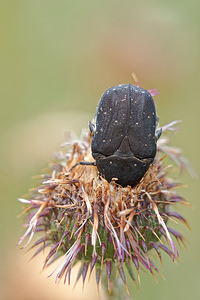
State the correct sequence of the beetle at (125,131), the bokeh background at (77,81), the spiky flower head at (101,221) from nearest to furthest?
the beetle at (125,131) < the spiky flower head at (101,221) < the bokeh background at (77,81)

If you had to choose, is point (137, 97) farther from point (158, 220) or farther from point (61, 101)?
point (61, 101)

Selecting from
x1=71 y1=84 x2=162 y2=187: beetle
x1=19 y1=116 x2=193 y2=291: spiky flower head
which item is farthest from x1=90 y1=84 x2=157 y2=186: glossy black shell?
x1=19 y1=116 x2=193 y2=291: spiky flower head

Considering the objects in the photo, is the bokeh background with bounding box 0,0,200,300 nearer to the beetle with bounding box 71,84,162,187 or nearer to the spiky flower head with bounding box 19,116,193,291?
the spiky flower head with bounding box 19,116,193,291

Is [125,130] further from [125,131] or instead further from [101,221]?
[101,221]

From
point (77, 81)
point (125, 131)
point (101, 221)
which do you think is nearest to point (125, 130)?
point (125, 131)

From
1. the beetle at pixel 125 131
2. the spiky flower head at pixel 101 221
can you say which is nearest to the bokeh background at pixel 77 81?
the spiky flower head at pixel 101 221

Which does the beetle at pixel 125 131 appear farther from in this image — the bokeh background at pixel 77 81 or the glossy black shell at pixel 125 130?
the bokeh background at pixel 77 81
